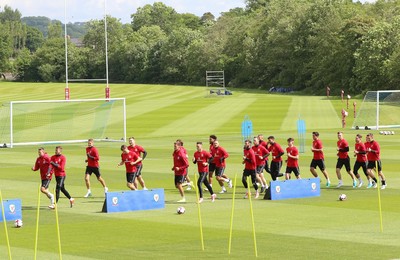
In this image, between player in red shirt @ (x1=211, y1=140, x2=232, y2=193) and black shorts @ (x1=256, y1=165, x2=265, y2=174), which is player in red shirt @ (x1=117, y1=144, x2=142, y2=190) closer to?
player in red shirt @ (x1=211, y1=140, x2=232, y2=193)

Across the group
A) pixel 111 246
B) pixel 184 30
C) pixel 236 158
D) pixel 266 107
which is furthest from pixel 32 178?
pixel 184 30

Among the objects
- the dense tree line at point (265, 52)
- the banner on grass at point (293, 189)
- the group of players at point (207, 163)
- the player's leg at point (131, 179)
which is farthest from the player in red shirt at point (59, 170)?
the dense tree line at point (265, 52)

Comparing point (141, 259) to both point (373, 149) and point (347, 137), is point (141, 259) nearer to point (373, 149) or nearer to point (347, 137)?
point (373, 149)

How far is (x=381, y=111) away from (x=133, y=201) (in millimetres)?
44730

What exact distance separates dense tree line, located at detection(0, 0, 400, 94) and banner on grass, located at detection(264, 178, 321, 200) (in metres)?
73.6

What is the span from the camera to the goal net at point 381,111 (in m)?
71.0

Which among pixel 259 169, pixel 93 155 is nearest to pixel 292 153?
pixel 259 169

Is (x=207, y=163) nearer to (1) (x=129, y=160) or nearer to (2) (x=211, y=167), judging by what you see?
(2) (x=211, y=167)

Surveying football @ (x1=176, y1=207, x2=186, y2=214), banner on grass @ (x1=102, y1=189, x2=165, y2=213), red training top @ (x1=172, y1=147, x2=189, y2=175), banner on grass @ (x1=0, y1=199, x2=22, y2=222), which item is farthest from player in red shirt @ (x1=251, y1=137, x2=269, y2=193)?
banner on grass @ (x1=0, y1=199, x2=22, y2=222)

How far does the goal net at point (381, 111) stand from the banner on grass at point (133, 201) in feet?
135

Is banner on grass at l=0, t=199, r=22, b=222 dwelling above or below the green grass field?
above

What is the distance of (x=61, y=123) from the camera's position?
243ft

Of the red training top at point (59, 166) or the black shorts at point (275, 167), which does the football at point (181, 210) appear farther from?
the black shorts at point (275, 167)

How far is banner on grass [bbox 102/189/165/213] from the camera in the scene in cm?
3038
